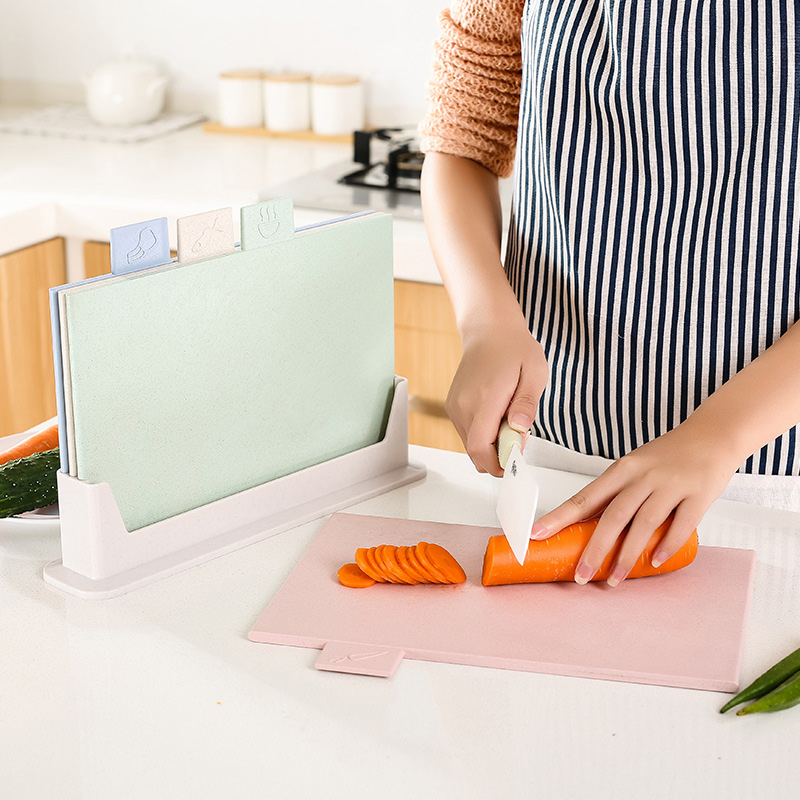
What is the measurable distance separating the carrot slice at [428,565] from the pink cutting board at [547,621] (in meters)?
0.01

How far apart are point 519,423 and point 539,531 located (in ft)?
0.37

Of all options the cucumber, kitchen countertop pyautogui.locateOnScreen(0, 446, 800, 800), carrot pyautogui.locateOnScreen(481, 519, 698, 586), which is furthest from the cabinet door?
carrot pyautogui.locateOnScreen(481, 519, 698, 586)

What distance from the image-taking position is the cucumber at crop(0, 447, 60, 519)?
865 millimetres

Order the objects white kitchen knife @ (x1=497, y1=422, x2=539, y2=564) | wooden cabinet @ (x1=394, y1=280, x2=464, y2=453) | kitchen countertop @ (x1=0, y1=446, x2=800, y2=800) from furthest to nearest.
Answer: wooden cabinet @ (x1=394, y1=280, x2=464, y2=453)
white kitchen knife @ (x1=497, y1=422, x2=539, y2=564)
kitchen countertop @ (x1=0, y1=446, x2=800, y2=800)

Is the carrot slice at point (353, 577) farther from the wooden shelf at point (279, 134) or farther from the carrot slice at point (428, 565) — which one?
the wooden shelf at point (279, 134)

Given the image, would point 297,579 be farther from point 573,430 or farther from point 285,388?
point 573,430

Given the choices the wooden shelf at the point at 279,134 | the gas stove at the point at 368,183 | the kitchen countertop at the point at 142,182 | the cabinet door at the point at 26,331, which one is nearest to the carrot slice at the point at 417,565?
the kitchen countertop at the point at 142,182

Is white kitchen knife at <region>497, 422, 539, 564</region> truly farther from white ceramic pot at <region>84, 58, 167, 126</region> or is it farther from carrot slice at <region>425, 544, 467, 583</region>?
white ceramic pot at <region>84, 58, 167, 126</region>

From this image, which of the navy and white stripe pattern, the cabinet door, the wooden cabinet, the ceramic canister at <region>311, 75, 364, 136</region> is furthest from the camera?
the ceramic canister at <region>311, 75, 364, 136</region>

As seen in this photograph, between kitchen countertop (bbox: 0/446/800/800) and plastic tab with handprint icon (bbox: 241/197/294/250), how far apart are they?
0.27 meters

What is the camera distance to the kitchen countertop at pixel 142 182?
182 cm

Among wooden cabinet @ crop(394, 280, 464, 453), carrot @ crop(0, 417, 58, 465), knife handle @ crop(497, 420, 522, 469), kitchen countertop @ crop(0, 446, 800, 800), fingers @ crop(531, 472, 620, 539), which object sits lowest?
wooden cabinet @ crop(394, 280, 464, 453)

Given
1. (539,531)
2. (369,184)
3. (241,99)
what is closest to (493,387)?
(539,531)

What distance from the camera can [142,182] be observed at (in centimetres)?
199
